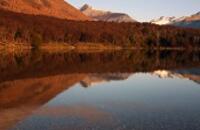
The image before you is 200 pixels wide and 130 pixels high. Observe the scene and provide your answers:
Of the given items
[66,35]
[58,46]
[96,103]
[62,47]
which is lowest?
[62,47]

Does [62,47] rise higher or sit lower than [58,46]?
lower

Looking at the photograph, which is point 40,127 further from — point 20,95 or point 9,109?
point 20,95

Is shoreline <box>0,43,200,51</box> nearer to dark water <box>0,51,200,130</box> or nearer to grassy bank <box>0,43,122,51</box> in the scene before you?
grassy bank <box>0,43,122,51</box>

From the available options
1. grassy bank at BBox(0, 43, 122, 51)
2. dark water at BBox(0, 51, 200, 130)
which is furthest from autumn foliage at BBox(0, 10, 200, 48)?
dark water at BBox(0, 51, 200, 130)

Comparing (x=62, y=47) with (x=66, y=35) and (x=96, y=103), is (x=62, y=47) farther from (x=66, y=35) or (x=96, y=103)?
(x=96, y=103)

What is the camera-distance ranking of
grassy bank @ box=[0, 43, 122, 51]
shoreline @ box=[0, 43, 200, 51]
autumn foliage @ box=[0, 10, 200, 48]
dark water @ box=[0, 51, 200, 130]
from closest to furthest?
dark water @ box=[0, 51, 200, 130] → shoreline @ box=[0, 43, 200, 51] → grassy bank @ box=[0, 43, 122, 51] → autumn foliage @ box=[0, 10, 200, 48]

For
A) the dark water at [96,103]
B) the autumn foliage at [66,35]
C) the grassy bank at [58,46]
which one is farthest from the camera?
the autumn foliage at [66,35]

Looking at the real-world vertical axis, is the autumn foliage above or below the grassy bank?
above

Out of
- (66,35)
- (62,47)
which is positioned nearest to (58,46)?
(62,47)

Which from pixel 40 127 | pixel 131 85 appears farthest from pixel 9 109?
pixel 131 85

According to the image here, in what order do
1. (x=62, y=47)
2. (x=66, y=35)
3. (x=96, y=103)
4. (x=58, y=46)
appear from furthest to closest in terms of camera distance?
(x=66, y=35)
(x=58, y=46)
(x=62, y=47)
(x=96, y=103)

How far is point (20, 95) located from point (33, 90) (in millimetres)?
3359

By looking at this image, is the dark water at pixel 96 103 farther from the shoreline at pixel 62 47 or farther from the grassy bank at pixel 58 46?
the grassy bank at pixel 58 46

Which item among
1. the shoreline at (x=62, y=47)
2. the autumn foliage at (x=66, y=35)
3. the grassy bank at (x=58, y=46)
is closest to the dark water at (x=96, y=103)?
the shoreline at (x=62, y=47)
